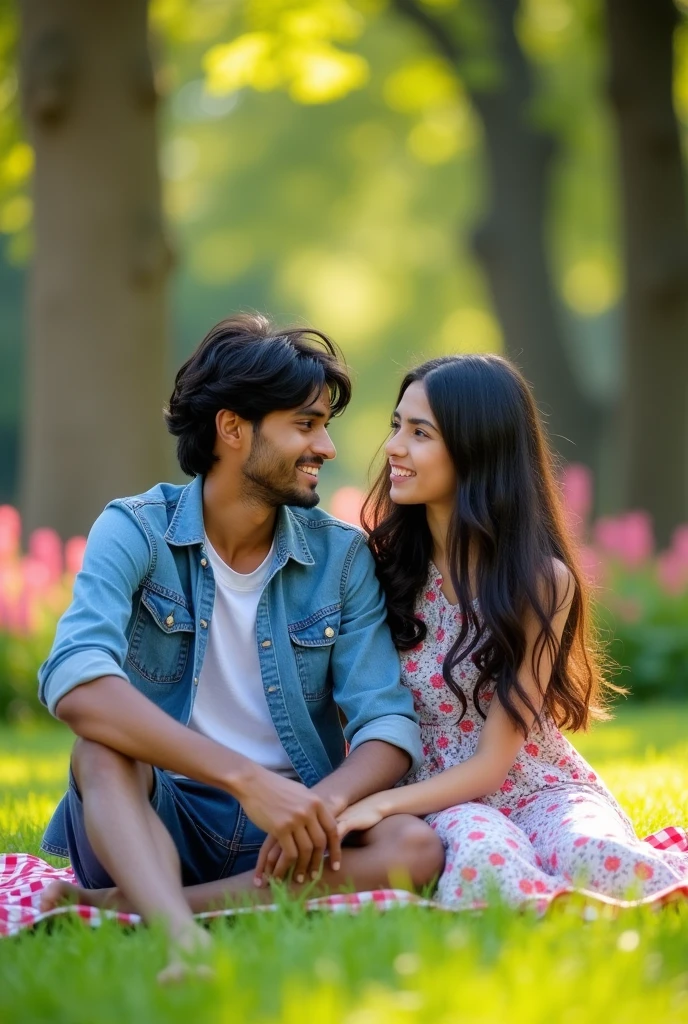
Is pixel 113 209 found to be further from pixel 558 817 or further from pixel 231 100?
pixel 231 100

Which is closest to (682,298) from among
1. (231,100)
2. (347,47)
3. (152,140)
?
(152,140)

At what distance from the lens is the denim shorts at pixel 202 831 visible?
3.51m

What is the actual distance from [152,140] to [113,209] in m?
Answer: 0.63

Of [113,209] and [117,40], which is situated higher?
[117,40]

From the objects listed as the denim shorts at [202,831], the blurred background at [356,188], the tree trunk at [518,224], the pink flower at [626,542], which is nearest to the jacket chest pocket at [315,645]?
the denim shorts at [202,831]

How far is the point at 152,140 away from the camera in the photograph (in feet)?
31.9

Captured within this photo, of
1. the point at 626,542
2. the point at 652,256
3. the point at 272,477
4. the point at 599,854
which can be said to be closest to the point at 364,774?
the point at 599,854

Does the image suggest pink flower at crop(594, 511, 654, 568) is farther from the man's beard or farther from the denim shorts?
the denim shorts

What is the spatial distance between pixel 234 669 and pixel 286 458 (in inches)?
24.4

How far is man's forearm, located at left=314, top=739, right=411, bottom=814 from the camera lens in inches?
133

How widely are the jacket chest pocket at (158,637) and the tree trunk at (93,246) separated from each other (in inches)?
233

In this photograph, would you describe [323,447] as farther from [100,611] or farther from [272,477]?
[100,611]

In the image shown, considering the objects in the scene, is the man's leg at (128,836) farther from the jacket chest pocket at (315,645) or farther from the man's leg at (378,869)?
the jacket chest pocket at (315,645)

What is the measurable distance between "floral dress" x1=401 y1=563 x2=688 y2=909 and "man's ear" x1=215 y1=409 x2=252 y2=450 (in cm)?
70
